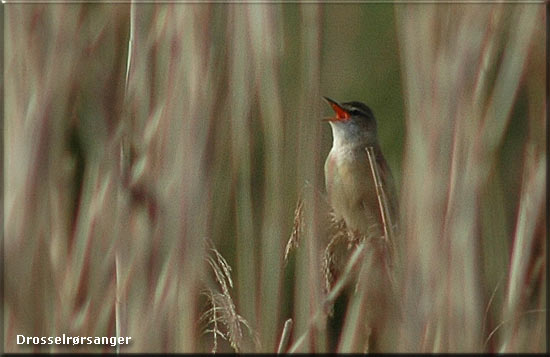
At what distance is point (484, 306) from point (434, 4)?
0.39 metres

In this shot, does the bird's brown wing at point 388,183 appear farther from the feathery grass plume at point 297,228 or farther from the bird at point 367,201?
the feathery grass plume at point 297,228

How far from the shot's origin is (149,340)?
3.31 ft

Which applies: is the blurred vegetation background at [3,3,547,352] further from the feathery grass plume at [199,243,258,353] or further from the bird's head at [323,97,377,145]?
the bird's head at [323,97,377,145]

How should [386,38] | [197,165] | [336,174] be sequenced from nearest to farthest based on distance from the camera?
[197,165]
[336,174]
[386,38]

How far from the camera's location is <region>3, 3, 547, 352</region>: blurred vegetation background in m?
1.01

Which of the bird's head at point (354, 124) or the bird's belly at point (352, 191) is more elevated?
the bird's head at point (354, 124)

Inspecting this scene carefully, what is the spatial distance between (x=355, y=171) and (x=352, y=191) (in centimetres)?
10

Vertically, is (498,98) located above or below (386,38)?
below

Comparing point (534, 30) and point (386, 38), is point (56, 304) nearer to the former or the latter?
point (534, 30)

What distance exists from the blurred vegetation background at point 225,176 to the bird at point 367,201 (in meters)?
0.05

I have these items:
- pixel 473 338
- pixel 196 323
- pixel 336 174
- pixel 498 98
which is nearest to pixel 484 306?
pixel 473 338

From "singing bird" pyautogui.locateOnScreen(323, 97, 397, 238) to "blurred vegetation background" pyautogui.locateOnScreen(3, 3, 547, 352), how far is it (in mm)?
537

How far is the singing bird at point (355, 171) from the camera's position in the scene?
1.81m

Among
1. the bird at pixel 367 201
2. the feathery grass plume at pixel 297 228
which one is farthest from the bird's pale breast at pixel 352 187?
the feathery grass plume at pixel 297 228
